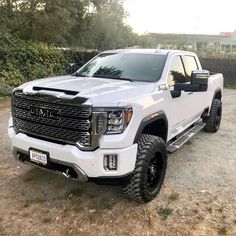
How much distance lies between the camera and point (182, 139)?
→ 5.38m

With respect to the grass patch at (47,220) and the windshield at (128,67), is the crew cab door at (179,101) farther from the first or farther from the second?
the grass patch at (47,220)

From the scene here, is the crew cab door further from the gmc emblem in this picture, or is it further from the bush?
the bush

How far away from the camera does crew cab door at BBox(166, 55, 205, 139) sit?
4.77 meters

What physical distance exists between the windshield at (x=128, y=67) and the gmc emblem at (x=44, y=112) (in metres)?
1.38

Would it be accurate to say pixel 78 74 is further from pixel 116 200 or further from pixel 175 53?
pixel 116 200

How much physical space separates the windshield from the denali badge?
1383 millimetres

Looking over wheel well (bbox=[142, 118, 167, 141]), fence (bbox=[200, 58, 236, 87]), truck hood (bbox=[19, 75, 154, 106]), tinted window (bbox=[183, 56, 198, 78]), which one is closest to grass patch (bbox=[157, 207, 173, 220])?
wheel well (bbox=[142, 118, 167, 141])

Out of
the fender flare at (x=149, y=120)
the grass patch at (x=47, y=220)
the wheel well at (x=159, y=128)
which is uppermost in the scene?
the fender flare at (x=149, y=120)

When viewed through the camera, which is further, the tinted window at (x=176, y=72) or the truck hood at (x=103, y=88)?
the tinted window at (x=176, y=72)

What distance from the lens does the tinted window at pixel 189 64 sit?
583 centimetres

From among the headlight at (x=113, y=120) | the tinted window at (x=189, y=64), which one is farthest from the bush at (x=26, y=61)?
the headlight at (x=113, y=120)

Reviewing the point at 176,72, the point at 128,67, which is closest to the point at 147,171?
the point at 128,67

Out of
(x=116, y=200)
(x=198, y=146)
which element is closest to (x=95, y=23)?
(x=198, y=146)

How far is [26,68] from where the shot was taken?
12.7 metres
